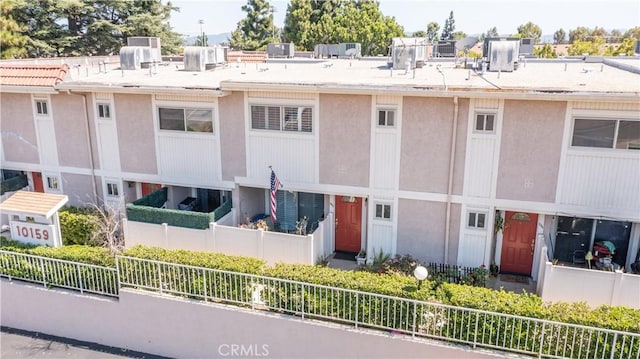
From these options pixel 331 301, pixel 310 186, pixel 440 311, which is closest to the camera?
pixel 440 311

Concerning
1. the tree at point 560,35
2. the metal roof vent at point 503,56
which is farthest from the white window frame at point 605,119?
the tree at point 560,35

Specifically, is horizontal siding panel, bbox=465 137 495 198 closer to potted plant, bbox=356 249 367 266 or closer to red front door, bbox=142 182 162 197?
potted plant, bbox=356 249 367 266

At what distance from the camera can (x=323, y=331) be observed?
10695 mm

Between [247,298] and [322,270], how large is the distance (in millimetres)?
2022

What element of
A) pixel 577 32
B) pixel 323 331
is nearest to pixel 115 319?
pixel 323 331

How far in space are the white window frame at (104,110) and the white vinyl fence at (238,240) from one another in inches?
164

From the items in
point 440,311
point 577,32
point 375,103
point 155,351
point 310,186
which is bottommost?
point 155,351

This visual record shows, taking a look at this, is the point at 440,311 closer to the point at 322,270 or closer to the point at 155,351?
the point at 322,270

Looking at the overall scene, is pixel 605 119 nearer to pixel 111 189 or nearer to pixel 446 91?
pixel 446 91

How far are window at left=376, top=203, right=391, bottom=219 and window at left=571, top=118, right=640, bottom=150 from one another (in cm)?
549

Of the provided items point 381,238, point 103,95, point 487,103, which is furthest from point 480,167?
point 103,95

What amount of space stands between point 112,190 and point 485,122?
13.6 metres

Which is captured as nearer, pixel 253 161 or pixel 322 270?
pixel 322 270

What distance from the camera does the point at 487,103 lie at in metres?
12.7
